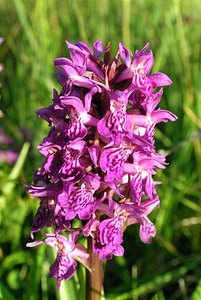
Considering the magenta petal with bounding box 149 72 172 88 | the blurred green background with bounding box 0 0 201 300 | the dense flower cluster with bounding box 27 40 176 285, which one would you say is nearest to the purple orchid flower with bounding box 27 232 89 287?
the dense flower cluster with bounding box 27 40 176 285

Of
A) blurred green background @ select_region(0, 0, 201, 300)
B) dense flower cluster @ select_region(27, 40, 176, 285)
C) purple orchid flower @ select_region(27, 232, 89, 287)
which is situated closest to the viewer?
dense flower cluster @ select_region(27, 40, 176, 285)

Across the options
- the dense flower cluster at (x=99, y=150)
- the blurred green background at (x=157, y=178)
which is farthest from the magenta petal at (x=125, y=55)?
the blurred green background at (x=157, y=178)

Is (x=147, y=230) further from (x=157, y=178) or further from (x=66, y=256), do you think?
(x=157, y=178)

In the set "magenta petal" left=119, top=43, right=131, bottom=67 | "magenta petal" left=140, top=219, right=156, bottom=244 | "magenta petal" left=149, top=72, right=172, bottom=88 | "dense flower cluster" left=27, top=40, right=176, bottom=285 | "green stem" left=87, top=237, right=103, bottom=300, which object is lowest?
"green stem" left=87, top=237, right=103, bottom=300

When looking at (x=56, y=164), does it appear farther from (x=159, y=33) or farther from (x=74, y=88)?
(x=159, y=33)

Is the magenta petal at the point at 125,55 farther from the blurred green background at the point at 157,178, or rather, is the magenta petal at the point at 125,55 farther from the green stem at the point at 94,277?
the blurred green background at the point at 157,178

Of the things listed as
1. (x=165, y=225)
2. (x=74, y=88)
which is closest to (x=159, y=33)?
(x=165, y=225)

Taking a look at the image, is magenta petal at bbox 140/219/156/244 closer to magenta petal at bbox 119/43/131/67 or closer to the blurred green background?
the blurred green background

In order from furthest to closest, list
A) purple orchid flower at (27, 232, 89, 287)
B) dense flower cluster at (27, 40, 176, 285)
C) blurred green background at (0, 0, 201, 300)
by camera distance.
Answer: blurred green background at (0, 0, 201, 300), purple orchid flower at (27, 232, 89, 287), dense flower cluster at (27, 40, 176, 285)
